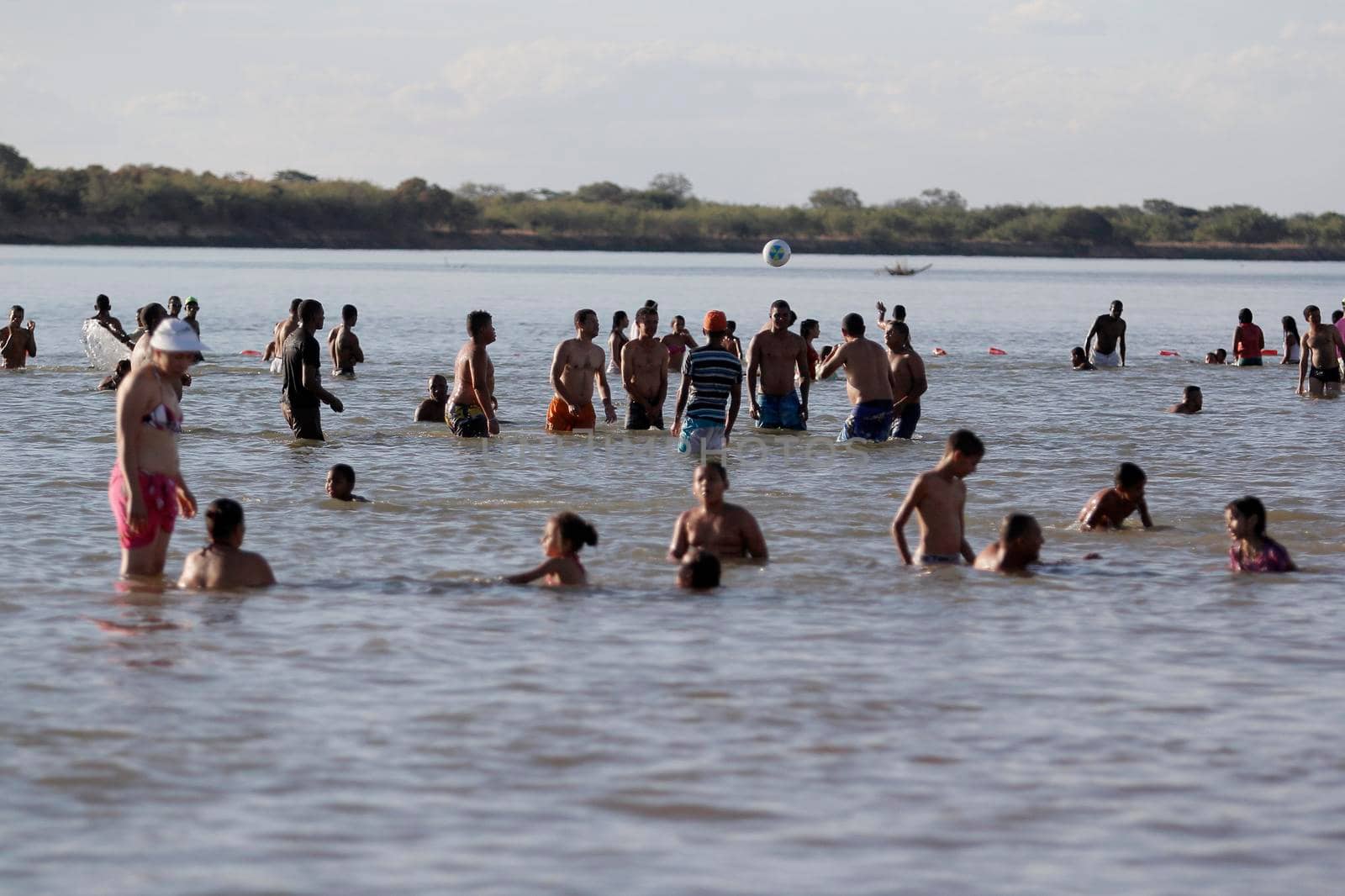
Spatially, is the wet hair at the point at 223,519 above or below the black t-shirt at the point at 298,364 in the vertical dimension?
below

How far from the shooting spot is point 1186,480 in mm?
14078

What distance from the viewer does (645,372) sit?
15531 millimetres

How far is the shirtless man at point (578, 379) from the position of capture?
596 inches

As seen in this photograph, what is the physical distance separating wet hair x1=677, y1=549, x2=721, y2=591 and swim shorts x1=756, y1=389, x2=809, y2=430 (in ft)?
22.6

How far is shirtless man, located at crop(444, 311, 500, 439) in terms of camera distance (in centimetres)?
1430

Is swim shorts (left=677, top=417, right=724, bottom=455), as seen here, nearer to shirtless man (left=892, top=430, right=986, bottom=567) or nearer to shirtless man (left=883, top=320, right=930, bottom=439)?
shirtless man (left=883, top=320, right=930, bottom=439)

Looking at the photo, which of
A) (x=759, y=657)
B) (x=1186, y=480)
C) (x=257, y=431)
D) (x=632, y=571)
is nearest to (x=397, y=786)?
(x=759, y=657)

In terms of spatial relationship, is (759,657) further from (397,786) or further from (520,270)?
(520,270)

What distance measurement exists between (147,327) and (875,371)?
20.6 ft

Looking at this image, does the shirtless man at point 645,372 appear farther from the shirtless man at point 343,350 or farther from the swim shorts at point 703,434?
the shirtless man at point 343,350

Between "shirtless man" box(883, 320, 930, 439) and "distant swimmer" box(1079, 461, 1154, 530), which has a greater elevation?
"shirtless man" box(883, 320, 930, 439)

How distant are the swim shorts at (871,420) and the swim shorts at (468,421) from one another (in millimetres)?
3284

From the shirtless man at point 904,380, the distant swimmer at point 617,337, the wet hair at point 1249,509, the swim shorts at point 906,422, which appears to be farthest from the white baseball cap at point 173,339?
the distant swimmer at point 617,337

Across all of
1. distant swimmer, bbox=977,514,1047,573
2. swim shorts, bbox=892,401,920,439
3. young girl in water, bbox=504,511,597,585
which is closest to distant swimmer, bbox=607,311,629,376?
swim shorts, bbox=892,401,920,439
